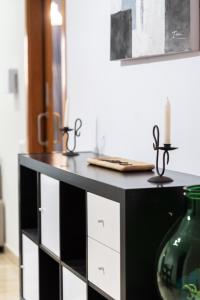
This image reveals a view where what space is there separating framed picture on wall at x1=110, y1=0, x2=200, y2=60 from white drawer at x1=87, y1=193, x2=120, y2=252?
28.5 inches

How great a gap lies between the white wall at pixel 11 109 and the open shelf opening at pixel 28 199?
149 centimetres

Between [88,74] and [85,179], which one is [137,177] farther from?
[88,74]

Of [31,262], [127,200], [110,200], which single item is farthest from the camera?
[31,262]

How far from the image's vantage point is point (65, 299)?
2.96 m

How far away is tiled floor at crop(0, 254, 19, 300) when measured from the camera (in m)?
4.47

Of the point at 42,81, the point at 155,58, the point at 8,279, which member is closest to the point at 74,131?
the point at 155,58

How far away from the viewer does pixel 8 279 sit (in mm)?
4875

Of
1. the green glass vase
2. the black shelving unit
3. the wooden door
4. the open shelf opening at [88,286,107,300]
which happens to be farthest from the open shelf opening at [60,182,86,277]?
the wooden door

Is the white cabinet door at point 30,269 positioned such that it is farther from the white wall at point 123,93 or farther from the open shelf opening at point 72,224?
the white wall at point 123,93

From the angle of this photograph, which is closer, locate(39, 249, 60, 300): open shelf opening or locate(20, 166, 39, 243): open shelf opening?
locate(39, 249, 60, 300): open shelf opening

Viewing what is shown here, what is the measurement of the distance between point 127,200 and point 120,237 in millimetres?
145

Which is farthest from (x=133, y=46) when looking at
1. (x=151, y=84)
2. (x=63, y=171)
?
(x=63, y=171)

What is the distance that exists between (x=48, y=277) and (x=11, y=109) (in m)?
2.38

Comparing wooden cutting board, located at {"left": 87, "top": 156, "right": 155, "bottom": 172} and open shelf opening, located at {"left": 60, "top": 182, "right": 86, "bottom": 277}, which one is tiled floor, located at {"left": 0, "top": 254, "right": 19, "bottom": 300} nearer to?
open shelf opening, located at {"left": 60, "top": 182, "right": 86, "bottom": 277}
